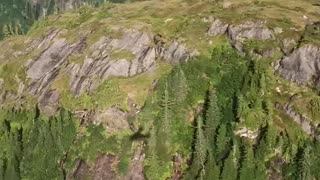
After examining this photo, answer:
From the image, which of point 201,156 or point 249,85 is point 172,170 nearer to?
point 201,156

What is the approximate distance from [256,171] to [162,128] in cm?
2990

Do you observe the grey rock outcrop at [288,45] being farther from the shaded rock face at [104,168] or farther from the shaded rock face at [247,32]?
the shaded rock face at [104,168]

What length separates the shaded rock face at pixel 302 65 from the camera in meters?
140

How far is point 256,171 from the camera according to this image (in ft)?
408

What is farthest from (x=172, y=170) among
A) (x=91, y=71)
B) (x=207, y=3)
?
(x=207, y=3)

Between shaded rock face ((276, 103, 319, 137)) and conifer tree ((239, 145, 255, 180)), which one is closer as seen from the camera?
conifer tree ((239, 145, 255, 180))

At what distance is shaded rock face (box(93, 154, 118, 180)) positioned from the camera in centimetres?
13512

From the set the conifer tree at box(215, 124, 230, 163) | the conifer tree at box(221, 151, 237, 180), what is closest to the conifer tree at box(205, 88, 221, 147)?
the conifer tree at box(215, 124, 230, 163)

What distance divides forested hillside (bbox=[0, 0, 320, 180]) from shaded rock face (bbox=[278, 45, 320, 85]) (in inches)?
11.8

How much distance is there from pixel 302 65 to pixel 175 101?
39.4 m

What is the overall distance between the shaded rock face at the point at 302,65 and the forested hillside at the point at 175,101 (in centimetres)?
30

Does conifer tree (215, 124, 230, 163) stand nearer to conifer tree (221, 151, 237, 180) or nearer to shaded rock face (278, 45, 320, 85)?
conifer tree (221, 151, 237, 180)

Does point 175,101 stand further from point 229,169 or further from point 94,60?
point 94,60

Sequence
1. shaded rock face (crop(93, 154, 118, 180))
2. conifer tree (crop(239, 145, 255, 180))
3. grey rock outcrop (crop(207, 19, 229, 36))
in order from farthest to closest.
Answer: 1. grey rock outcrop (crop(207, 19, 229, 36))
2. shaded rock face (crop(93, 154, 118, 180))
3. conifer tree (crop(239, 145, 255, 180))
